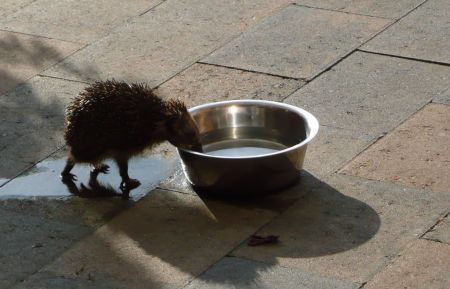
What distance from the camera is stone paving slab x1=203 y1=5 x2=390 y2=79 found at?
364 inches

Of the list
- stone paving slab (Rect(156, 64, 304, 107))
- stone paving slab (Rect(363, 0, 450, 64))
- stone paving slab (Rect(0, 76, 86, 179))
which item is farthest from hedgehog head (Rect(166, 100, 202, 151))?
stone paving slab (Rect(363, 0, 450, 64))

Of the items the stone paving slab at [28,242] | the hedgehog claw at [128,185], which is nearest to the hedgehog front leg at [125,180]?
the hedgehog claw at [128,185]

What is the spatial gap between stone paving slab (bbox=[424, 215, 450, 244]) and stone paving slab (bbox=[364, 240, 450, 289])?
0.06 m

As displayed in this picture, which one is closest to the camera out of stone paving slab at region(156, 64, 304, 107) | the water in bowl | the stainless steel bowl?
the stainless steel bowl

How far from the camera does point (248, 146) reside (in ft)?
25.5

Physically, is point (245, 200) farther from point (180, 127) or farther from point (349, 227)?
point (349, 227)

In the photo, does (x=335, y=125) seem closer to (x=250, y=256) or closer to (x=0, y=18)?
(x=250, y=256)

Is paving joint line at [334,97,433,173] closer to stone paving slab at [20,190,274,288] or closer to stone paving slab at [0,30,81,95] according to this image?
stone paving slab at [20,190,274,288]

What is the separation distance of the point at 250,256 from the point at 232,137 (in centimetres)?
162

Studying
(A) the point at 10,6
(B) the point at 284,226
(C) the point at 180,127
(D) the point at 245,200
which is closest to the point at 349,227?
(B) the point at 284,226

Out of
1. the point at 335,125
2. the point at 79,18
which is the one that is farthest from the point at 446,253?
the point at 79,18

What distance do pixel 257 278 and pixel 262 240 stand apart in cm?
44

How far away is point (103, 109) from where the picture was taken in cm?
703

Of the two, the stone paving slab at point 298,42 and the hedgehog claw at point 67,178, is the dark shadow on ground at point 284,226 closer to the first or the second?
the hedgehog claw at point 67,178
